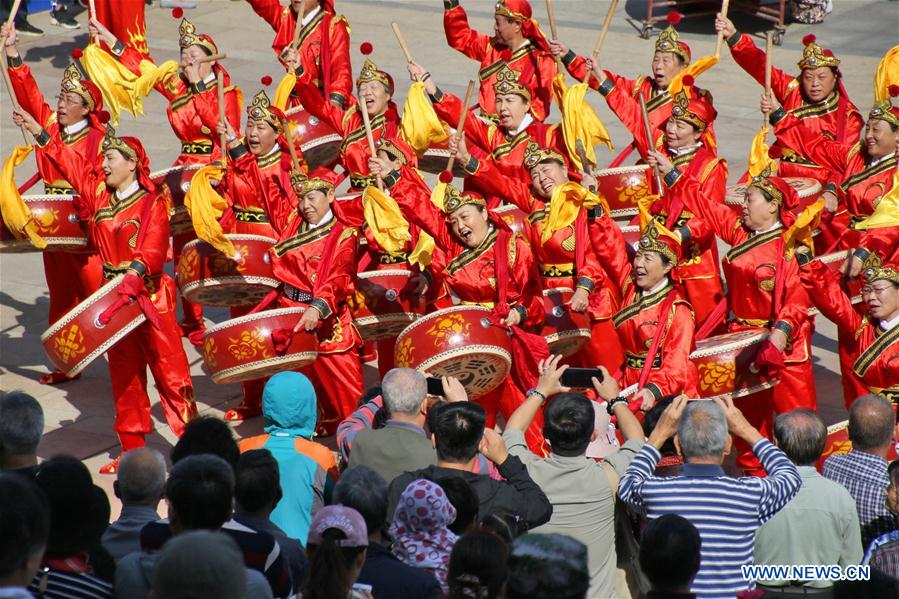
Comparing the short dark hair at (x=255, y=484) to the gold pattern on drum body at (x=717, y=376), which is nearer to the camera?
the short dark hair at (x=255, y=484)

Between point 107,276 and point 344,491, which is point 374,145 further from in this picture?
point 344,491

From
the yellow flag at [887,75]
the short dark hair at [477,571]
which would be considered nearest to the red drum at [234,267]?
the short dark hair at [477,571]

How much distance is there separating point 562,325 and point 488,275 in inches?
18.2

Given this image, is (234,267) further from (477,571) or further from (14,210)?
(477,571)

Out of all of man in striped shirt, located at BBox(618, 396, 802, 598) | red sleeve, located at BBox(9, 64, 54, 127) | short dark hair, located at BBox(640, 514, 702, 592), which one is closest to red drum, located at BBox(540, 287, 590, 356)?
man in striped shirt, located at BBox(618, 396, 802, 598)

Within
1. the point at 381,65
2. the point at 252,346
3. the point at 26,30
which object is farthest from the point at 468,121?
the point at 26,30

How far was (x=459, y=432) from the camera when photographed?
193 inches

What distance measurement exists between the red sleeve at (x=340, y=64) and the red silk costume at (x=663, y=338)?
3190mm

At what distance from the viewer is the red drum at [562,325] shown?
744cm

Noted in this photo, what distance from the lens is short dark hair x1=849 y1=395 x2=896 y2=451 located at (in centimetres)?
540

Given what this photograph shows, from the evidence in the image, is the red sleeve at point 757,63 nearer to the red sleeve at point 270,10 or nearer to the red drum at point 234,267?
the red sleeve at point 270,10

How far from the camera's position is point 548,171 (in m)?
7.84

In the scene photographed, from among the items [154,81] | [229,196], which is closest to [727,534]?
[229,196]

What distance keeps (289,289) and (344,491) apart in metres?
3.38
